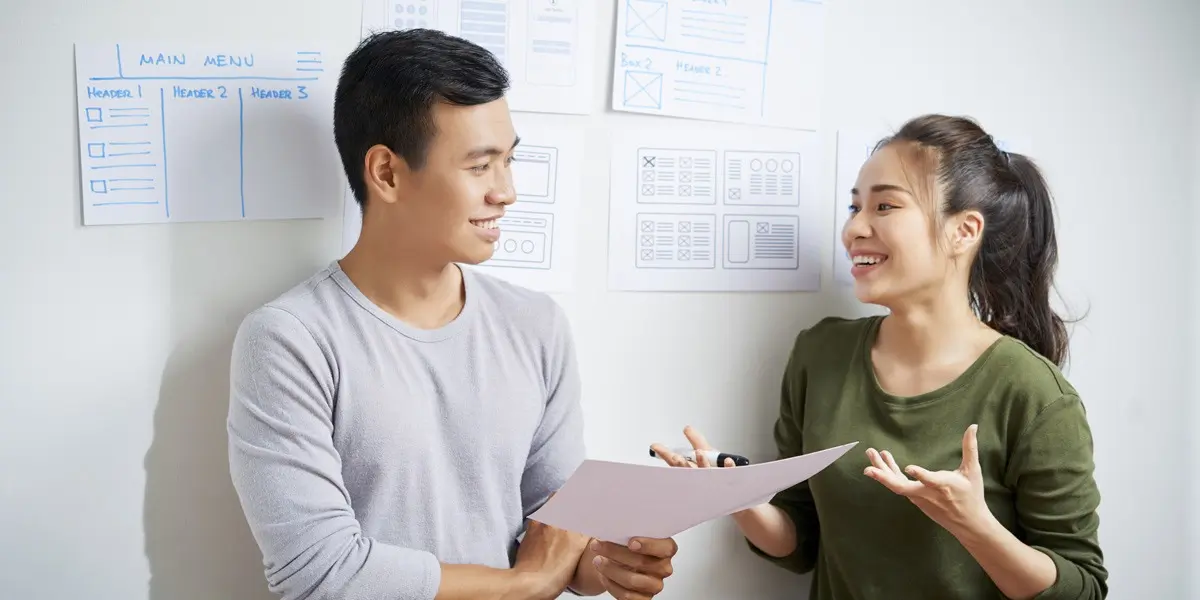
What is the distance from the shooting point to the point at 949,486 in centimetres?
109

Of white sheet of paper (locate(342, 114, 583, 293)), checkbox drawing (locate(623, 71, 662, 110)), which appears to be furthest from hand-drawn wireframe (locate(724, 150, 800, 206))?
white sheet of paper (locate(342, 114, 583, 293))

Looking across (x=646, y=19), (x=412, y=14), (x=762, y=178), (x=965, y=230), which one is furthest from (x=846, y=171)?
(x=412, y=14)

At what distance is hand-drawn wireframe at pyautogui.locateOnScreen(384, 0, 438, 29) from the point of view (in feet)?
4.39

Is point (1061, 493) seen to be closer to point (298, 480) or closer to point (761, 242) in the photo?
point (761, 242)

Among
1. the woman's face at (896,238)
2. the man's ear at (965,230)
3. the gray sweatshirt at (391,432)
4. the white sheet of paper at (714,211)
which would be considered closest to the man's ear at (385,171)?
the gray sweatshirt at (391,432)

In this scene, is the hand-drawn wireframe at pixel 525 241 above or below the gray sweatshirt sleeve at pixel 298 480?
above

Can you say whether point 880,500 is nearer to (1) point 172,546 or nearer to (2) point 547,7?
(2) point 547,7

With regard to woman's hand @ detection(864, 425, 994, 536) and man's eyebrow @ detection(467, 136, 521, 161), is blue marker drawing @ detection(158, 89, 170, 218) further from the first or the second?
woman's hand @ detection(864, 425, 994, 536)

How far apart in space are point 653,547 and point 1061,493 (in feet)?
1.75

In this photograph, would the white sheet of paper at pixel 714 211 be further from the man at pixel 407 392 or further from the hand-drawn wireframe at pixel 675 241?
the man at pixel 407 392

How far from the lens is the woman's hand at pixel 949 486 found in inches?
42.4

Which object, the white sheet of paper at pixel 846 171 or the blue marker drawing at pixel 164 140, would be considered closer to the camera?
the blue marker drawing at pixel 164 140

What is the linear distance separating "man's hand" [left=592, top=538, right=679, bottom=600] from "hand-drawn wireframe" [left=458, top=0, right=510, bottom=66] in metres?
0.72

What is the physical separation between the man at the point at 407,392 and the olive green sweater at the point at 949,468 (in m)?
0.30
